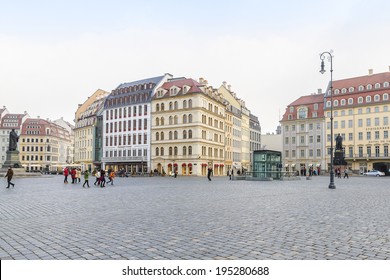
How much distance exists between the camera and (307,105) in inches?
3401

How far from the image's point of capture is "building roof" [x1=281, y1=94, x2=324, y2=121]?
84.3m

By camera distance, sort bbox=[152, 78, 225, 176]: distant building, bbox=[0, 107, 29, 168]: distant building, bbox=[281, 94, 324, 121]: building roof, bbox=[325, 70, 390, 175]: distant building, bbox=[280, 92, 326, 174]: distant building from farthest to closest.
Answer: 1. bbox=[0, 107, 29, 168]: distant building
2. bbox=[281, 94, 324, 121]: building roof
3. bbox=[280, 92, 326, 174]: distant building
4. bbox=[325, 70, 390, 175]: distant building
5. bbox=[152, 78, 225, 176]: distant building

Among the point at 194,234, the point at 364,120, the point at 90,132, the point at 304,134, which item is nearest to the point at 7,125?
the point at 90,132

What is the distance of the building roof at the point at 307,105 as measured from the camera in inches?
3319

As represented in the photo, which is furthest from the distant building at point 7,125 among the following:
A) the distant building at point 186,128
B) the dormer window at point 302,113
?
the dormer window at point 302,113

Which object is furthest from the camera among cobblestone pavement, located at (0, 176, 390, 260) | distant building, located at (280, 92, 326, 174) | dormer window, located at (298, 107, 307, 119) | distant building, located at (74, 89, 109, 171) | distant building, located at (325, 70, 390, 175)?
distant building, located at (74, 89, 109, 171)

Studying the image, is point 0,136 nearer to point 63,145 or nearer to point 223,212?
point 63,145

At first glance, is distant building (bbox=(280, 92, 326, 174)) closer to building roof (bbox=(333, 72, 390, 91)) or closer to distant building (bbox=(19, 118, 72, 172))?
building roof (bbox=(333, 72, 390, 91))

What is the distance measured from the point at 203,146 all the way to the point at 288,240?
63.8 meters

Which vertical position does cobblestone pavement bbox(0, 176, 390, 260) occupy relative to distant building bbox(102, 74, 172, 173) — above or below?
below

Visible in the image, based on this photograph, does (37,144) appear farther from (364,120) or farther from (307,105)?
(364,120)

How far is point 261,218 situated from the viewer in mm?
10281

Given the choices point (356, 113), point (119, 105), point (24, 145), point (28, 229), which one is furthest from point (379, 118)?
point (24, 145)

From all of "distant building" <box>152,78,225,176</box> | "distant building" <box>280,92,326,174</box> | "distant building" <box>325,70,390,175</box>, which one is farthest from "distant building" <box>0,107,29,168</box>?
"distant building" <box>325,70,390,175</box>
